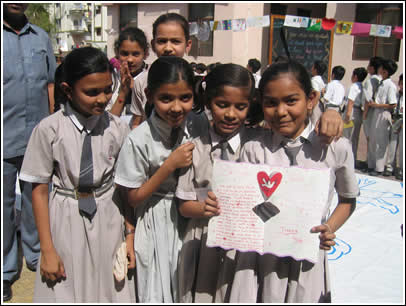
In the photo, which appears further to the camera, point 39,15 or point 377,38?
point 39,15

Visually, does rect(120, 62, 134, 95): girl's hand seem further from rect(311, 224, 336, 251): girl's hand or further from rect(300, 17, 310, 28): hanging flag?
rect(300, 17, 310, 28): hanging flag

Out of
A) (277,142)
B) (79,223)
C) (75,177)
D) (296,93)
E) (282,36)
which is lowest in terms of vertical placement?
(79,223)

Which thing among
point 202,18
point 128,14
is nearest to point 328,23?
point 202,18

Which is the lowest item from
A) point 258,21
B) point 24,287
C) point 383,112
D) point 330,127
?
point 24,287

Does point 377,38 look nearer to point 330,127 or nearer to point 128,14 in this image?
point 128,14

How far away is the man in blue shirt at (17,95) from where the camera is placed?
7.95 ft

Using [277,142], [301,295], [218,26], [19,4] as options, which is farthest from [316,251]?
[218,26]

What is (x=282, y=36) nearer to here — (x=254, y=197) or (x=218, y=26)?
(x=218, y=26)

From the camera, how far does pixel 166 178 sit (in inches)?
67.7

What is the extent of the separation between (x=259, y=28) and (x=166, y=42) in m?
10.3

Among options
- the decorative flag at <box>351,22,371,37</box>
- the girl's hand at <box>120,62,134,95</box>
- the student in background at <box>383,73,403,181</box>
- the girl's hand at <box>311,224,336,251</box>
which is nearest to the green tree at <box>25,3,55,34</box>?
the decorative flag at <box>351,22,371,37</box>

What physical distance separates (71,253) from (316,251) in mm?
1106

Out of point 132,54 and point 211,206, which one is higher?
point 132,54

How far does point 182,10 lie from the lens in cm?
1271
